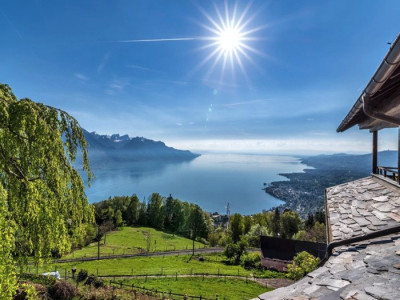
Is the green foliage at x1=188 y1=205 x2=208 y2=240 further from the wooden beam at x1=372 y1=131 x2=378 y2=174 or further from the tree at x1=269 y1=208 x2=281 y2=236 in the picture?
the wooden beam at x1=372 y1=131 x2=378 y2=174

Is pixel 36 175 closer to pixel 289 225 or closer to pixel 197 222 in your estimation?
pixel 197 222

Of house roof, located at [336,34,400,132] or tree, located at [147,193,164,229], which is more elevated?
house roof, located at [336,34,400,132]

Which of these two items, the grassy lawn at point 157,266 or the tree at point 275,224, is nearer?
the grassy lawn at point 157,266

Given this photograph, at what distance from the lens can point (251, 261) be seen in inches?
1115

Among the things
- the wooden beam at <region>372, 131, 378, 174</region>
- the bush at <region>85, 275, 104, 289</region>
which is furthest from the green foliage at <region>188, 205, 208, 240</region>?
the wooden beam at <region>372, 131, 378, 174</region>

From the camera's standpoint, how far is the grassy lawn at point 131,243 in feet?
107

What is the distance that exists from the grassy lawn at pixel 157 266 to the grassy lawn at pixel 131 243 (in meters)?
5.84

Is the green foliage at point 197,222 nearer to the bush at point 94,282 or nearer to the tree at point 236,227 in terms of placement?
the tree at point 236,227

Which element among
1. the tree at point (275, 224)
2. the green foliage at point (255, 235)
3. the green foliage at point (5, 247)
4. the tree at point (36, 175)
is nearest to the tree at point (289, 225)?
the tree at point (275, 224)

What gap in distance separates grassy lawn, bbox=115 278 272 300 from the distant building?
1507 cm

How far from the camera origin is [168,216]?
185 feet

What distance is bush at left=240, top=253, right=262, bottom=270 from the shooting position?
90.2 feet

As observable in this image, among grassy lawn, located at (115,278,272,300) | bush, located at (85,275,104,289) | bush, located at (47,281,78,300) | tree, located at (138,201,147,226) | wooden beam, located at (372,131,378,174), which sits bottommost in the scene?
tree, located at (138,201,147,226)

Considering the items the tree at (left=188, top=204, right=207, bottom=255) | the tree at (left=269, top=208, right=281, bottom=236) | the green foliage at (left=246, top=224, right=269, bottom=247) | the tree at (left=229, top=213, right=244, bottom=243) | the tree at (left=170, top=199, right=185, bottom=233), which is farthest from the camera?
the tree at (left=170, top=199, right=185, bottom=233)
